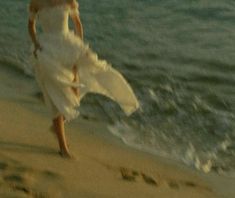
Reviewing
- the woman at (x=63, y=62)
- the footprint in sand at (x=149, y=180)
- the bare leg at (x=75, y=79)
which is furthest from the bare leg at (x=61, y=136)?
the footprint in sand at (x=149, y=180)

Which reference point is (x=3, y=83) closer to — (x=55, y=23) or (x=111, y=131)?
(x=111, y=131)

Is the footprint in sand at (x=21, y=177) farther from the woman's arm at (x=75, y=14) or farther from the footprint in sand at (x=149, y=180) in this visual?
the woman's arm at (x=75, y=14)

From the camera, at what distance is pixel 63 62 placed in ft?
19.7

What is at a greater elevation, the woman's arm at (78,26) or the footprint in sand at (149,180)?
the woman's arm at (78,26)

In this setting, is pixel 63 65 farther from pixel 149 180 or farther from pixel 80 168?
pixel 149 180

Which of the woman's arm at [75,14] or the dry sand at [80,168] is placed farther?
the woman's arm at [75,14]

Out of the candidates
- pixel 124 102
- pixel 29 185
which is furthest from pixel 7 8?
pixel 29 185

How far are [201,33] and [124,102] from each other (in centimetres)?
578

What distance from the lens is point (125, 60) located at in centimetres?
1032

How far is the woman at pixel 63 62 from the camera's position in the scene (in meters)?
5.97

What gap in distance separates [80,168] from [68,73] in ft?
2.68

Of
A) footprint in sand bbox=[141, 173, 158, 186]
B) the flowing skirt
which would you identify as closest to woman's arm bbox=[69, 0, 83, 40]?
the flowing skirt

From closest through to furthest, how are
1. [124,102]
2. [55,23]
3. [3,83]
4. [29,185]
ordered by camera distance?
[29,185]
[55,23]
[124,102]
[3,83]

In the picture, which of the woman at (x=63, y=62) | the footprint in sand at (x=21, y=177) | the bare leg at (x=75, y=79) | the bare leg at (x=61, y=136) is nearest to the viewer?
the footprint in sand at (x=21, y=177)
